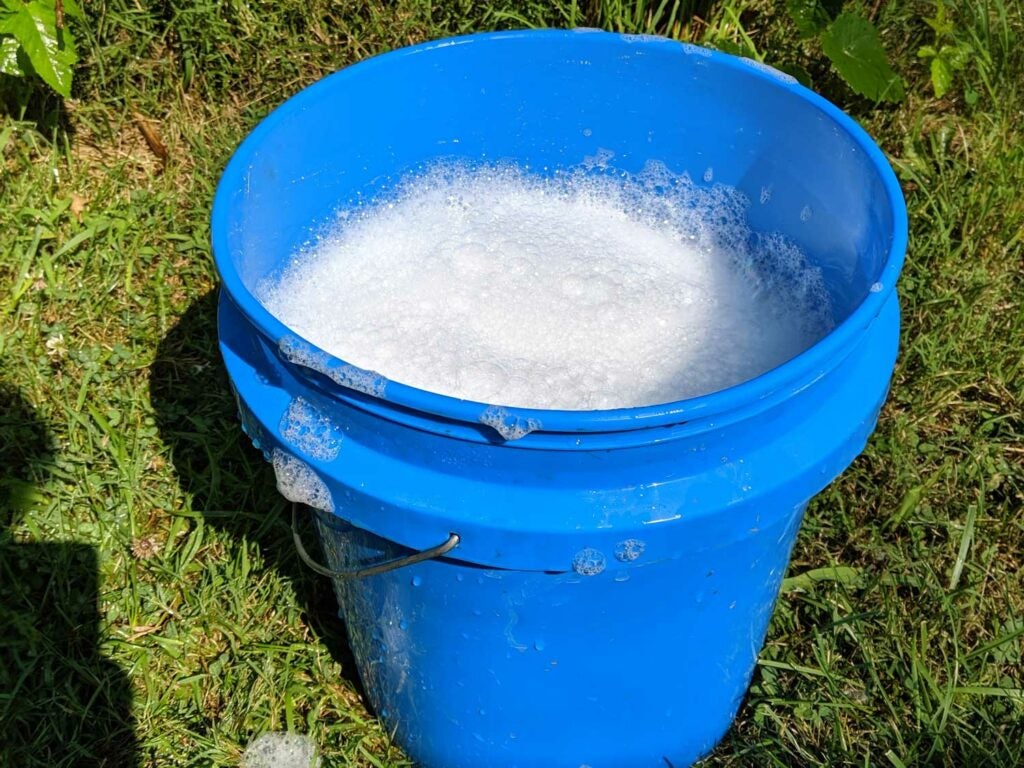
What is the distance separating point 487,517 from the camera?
0.96m

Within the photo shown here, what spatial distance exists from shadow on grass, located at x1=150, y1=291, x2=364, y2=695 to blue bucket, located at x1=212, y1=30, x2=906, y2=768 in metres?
0.26

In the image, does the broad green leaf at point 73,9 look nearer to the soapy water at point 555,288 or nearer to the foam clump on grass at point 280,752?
the soapy water at point 555,288

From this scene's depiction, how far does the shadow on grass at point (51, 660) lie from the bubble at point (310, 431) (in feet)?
2.73

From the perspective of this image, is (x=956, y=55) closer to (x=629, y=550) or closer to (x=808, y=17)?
(x=808, y=17)

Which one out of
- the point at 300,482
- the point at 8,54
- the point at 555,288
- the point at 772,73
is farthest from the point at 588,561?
the point at 8,54

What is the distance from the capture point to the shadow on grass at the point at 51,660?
157cm

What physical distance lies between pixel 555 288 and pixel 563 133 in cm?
26

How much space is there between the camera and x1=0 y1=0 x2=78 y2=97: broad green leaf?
202cm

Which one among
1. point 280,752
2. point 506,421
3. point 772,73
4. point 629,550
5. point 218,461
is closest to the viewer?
point 506,421

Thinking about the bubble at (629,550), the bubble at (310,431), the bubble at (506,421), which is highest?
the bubble at (506,421)

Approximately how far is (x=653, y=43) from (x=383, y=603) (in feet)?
2.68

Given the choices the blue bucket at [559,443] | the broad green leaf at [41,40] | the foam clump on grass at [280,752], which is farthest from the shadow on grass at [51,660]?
the broad green leaf at [41,40]

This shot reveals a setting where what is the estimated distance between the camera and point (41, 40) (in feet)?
6.68

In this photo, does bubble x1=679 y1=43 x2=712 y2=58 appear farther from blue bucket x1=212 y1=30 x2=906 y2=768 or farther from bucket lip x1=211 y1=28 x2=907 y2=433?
bucket lip x1=211 y1=28 x2=907 y2=433
